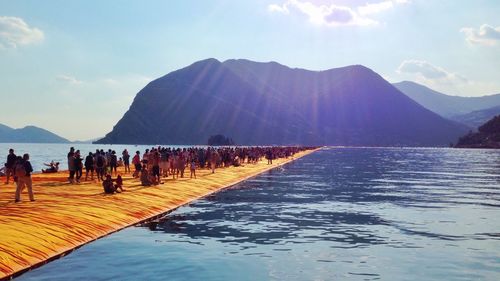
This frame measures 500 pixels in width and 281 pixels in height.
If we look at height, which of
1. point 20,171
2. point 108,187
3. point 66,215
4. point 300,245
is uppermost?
point 20,171

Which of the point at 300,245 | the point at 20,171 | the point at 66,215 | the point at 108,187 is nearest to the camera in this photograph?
the point at 300,245

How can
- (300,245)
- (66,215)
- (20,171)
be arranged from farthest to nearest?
(20,171)
(66,215)
(300,245)

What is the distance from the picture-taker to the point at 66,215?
22266 mm

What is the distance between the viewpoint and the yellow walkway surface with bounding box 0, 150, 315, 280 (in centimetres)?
1672

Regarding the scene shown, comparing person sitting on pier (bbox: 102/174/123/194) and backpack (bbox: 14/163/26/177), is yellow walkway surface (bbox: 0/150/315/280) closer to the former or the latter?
person sitting on pier (bbox: 102/174/123/194)

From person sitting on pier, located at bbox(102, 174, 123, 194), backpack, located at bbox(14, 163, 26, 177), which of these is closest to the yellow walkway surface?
person sitting on pier, located at bbox(102, 174, 123, 194)

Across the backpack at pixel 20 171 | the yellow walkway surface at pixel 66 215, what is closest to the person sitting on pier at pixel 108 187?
the yellow walkway surface at pixel 66 215

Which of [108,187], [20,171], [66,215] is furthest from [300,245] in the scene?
[108,187]

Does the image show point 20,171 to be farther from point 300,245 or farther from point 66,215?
point 300,245

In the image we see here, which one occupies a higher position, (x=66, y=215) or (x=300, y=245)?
(x=66, y=215)

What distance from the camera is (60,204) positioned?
25000 millimetres

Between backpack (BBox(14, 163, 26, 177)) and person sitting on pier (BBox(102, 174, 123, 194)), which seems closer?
backpack (BBox(14, 163, 26, 177))

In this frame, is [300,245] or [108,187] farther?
[108,187]

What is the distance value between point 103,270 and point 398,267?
30.5 ft
